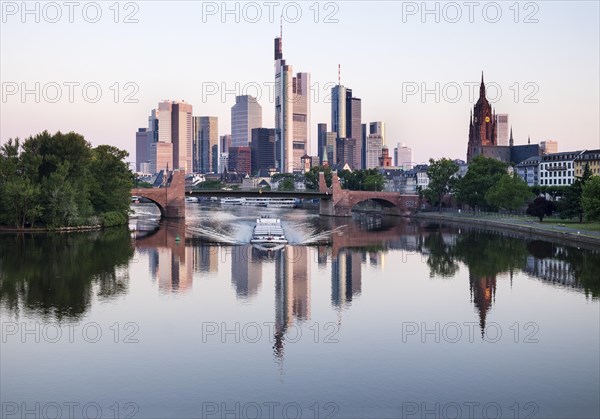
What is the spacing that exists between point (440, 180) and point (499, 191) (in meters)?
25.6

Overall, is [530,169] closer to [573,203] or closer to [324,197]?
[324,197]

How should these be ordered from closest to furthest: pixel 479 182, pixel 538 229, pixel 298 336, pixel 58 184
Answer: pixel 298 336 < pixel 538 229 < pixel 58 184 < pixel 479 182

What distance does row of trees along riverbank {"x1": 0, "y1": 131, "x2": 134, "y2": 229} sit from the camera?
83.0 meters

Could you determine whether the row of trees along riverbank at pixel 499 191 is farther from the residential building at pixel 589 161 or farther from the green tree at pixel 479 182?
the residential building at pixel 589 161

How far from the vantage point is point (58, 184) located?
84.2m

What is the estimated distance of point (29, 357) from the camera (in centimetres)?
2797

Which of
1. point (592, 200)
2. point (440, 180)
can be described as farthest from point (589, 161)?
point (592, 200)

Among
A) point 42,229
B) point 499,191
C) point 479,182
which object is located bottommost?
point 42,229

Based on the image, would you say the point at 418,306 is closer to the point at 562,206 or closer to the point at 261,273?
the point at 261,273

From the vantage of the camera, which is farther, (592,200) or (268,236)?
(268,236)

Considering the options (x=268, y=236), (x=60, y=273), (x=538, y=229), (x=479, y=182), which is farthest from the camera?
(x=479, y=182)

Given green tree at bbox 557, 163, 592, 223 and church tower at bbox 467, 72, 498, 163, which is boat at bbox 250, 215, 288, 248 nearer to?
green tree at bbox 557, 163, 592, 223

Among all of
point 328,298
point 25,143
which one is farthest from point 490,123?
point 328,298

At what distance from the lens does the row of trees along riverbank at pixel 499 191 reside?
89250 mm
